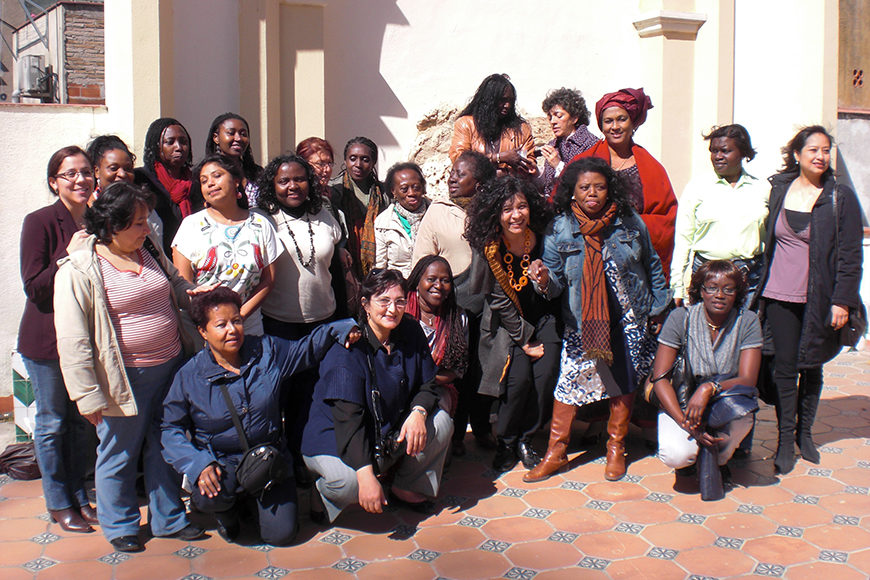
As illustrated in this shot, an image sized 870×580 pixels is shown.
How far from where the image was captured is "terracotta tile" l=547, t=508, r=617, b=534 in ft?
13.7

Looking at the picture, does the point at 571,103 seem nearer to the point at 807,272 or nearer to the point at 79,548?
the point at 807,272

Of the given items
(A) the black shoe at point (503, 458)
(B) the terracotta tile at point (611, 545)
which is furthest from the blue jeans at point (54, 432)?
(B) the terracotta tile at point (611, 545)

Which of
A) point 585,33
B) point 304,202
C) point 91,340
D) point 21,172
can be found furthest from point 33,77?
point 91,340

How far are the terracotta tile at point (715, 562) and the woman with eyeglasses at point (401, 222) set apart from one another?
2324 millimetres

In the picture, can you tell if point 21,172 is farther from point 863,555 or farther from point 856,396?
point 856,396

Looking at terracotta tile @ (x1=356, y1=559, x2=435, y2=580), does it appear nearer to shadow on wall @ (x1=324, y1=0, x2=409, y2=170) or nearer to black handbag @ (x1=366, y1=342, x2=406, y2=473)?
black handbag @ (x1=366, y1=342, x2=406, y2=473)

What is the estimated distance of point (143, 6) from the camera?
5793mm

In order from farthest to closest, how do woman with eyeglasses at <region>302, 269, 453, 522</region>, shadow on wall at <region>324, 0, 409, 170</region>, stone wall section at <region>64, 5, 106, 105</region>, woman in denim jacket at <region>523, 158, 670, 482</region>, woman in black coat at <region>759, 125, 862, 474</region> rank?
stone wall section at <region>64, 5, 106, 105</region>
shadow on wall at <region>324, 0, 409, 170</region>
woman in black coat at <region>759, 125, 862, 474</region>
woman in denim jacket at <region>523, 158, 670, 482</region>
woman with eyeglasses at <region>302, 269, 453, 522</region>

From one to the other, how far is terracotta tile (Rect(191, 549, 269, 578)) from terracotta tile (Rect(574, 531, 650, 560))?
1.48m

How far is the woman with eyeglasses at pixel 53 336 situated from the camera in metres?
4.04

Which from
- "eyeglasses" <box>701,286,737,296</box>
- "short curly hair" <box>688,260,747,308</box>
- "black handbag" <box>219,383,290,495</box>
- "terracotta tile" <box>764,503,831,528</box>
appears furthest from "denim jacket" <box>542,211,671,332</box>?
"black handbag" <box>219,383,290,495</box>

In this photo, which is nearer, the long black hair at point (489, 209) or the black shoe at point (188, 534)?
the black shoe at point (188, 534)

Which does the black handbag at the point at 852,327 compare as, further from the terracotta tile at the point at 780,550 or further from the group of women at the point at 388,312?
the terracotta tile at the point at 780,550

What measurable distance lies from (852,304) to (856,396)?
6.45ft
